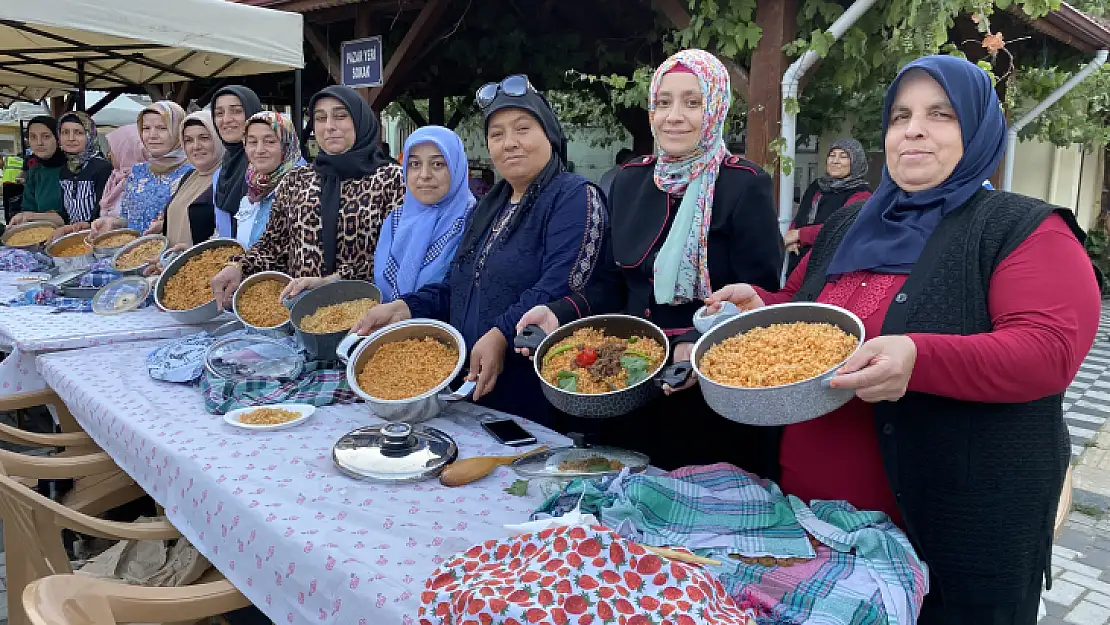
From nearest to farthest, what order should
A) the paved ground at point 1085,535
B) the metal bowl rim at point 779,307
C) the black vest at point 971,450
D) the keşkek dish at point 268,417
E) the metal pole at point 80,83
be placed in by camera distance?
the metal bowl rim at point 779,307 < the black vest at point 971,450 < the keşkek dish at point 268,417 < the paved ground at point 1085,535 < the metal pole at point 80,83

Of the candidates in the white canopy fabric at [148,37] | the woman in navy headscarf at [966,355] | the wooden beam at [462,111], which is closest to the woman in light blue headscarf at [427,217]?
the woman in navy headscarf at [966,355]

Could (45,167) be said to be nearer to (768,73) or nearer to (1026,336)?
(768,73)

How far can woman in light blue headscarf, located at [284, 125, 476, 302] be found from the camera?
2572mm

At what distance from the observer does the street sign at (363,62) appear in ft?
20.8

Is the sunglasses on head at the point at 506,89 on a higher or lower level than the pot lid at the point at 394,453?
higher

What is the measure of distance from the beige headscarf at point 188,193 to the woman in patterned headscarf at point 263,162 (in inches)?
29.4

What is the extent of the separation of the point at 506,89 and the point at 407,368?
2.75ft

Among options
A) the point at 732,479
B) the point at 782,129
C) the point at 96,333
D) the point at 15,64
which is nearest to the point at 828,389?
the point at 732,479

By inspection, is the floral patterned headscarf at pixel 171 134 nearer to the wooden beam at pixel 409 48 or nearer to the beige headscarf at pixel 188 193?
the beige headscarf at pixel 188 193

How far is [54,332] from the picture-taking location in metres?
2.93

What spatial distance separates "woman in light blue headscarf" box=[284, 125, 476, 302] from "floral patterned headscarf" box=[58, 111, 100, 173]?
448cm

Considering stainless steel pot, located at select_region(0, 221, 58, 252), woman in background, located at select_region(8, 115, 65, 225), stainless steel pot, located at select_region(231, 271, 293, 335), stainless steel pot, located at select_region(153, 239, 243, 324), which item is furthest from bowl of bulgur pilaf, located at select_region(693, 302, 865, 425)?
woman in background, located at select_region(8, 115, 65, 225)

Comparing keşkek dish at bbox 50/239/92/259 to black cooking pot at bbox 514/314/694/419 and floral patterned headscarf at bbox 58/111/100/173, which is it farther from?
black cooking pot at bbox 514/314/694/419

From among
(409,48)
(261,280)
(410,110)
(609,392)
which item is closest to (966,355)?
(609,392)
